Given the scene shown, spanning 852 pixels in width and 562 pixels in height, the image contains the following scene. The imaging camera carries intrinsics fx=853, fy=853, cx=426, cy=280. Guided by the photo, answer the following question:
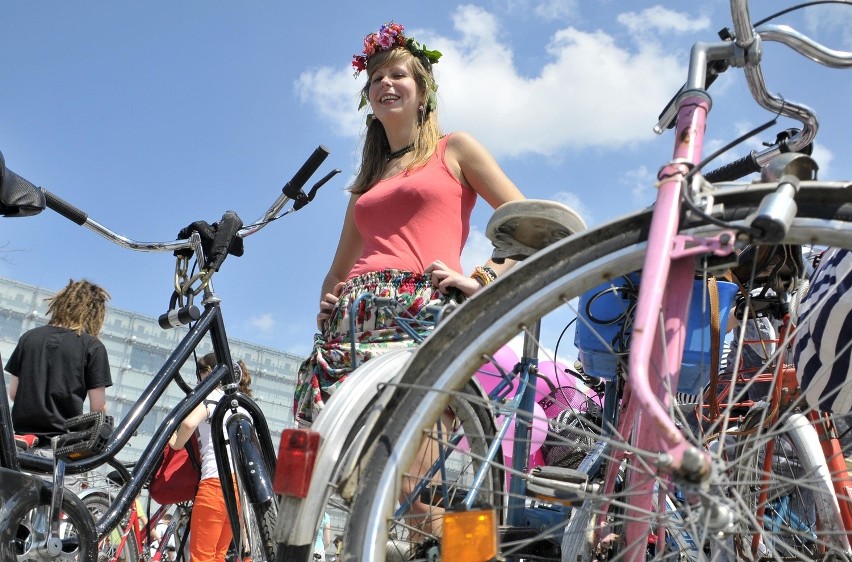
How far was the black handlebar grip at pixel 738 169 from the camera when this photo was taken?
7.48ft

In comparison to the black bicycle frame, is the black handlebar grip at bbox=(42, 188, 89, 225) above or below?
→ above

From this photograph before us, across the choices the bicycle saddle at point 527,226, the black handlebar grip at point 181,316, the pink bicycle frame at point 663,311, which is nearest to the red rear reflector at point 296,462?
the pink bicycle frame at point 663,311

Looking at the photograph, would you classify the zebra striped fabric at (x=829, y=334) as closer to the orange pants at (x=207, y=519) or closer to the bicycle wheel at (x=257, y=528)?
the bicycle wheel at (x=257, y=528)

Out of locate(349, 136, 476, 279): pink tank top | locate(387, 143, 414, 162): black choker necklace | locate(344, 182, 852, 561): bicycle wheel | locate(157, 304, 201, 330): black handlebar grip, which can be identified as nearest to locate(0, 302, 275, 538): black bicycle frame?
locate(157, 304, 201, 330): black handlebar grip

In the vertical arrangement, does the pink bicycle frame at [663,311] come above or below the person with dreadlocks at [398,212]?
below

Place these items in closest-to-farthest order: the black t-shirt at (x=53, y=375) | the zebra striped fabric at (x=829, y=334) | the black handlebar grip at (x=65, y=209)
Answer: the zebra striped fabric at (x=829, y=334) → the black handlebar grip at (x=65, y=209) → the black t-shirt at (x=53, y=375)

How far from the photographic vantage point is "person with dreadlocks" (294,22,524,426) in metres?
2.51

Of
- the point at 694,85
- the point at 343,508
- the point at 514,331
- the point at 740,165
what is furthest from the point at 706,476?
the point at 740,165

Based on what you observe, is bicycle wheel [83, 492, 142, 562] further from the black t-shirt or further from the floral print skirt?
the floral print skirt

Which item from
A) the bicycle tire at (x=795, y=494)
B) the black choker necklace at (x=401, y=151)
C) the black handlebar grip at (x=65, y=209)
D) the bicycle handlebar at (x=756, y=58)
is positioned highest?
the black choker necklace at (x=401, y=151)

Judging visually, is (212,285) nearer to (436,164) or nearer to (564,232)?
(436,164)

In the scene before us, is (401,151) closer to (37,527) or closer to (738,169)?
(738,169)

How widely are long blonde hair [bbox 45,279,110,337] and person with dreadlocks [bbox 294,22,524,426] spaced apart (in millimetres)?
1641

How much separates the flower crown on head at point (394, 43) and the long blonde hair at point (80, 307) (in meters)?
2.04
